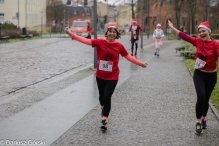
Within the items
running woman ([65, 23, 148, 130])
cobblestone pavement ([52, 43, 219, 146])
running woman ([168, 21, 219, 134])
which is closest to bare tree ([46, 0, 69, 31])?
cobblestone pavement ([52, 43, 219, 146])

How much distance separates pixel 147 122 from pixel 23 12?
57.1m

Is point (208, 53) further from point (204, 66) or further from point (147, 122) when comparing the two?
point (147, 122)

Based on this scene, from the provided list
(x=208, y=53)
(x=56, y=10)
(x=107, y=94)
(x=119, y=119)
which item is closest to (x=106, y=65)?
(x=107, y=94)

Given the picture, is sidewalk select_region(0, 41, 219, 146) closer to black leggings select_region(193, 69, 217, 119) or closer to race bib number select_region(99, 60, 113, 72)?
black leggings select_region(193, 69, 217, 119)

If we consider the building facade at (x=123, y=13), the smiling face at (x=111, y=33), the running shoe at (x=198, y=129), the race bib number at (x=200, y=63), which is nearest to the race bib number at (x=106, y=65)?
the smiling face at (x=111, y=33)

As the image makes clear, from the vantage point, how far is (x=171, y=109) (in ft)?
24.1

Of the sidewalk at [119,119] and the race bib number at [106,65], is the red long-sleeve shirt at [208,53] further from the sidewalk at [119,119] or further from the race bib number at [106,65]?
the race bib number at [106,65]

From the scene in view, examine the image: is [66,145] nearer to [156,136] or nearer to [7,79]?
[156,136]

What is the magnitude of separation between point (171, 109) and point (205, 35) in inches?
81.9

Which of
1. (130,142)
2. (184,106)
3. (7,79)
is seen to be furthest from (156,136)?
(7,79)

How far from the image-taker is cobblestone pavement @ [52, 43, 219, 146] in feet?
17.2

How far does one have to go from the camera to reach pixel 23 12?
198 feet

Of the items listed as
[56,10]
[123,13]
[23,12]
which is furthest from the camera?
[123,13]

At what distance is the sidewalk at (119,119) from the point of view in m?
5.32
